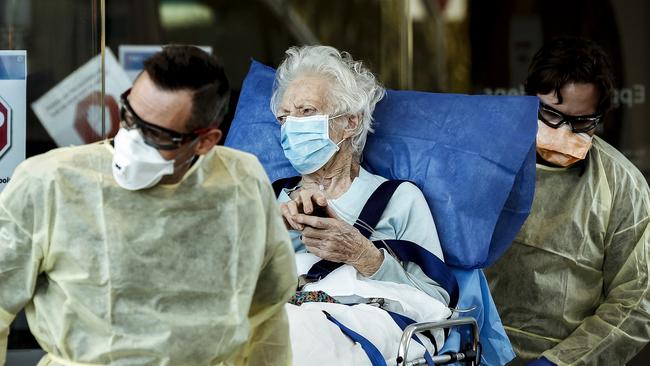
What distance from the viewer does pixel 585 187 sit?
4105 millimetres

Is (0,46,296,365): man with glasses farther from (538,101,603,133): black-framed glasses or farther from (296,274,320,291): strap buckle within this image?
(538,101,603,133): black-framed glasses

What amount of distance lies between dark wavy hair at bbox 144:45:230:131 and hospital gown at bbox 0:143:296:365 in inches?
5.7

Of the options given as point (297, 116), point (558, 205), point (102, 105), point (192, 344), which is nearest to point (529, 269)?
point (558, 205)

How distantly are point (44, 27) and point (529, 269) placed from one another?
191 centimetres

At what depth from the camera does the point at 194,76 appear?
2541mm

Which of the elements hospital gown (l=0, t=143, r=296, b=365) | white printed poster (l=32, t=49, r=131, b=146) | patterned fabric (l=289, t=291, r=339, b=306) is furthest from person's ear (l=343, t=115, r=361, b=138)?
hospital gown (l=0, t=143, r=296, b=365)

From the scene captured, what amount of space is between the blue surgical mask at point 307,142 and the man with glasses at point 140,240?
1.15m

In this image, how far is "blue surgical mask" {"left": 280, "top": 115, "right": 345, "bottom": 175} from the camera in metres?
3.82

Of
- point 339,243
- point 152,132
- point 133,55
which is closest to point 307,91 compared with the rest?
point 339,243

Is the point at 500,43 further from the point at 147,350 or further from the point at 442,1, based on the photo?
Answer: the point at 147,350

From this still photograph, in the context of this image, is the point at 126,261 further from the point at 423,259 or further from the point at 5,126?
the point at 423,259

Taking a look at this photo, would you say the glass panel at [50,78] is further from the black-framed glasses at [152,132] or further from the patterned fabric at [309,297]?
the black-framed glasses at [152,132]

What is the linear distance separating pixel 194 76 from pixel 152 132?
6.1 inches

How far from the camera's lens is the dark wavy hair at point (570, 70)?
13.3 feet
